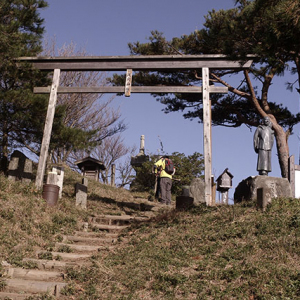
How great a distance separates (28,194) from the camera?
11492mm

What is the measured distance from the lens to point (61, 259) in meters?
8.57

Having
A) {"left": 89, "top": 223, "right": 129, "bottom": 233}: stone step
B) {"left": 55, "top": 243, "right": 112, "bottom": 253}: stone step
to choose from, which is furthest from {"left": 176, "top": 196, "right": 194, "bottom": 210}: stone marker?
{"left": 55, "top": 243, "right": 112, "bottom": 253}: stone step

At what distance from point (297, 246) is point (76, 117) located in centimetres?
1918

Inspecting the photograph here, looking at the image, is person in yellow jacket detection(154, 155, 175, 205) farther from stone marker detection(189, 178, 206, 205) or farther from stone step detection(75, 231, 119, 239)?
stone step detection(75, 231, 119, 239)

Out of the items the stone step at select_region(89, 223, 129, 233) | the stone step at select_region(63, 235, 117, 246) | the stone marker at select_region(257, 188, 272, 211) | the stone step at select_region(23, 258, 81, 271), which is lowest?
the stone step at select_region(23, 258, 81, 271)

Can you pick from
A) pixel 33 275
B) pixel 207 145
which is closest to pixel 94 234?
pixel 33 275

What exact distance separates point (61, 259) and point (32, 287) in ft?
5.01

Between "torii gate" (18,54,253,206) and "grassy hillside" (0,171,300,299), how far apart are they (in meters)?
2.53

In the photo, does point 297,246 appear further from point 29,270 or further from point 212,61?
point 212,61

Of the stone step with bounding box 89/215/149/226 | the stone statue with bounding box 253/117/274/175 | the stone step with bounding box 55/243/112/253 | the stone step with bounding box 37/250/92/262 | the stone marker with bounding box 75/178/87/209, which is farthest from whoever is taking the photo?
the stone marker with bounding box 75/178/87/209

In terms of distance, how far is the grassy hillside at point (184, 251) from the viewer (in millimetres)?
6551

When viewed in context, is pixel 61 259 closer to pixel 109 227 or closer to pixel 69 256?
pixel 69 256

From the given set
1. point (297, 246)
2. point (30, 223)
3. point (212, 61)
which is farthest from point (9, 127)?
point (297, 246)

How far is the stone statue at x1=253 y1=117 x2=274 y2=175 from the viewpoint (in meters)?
11.6
